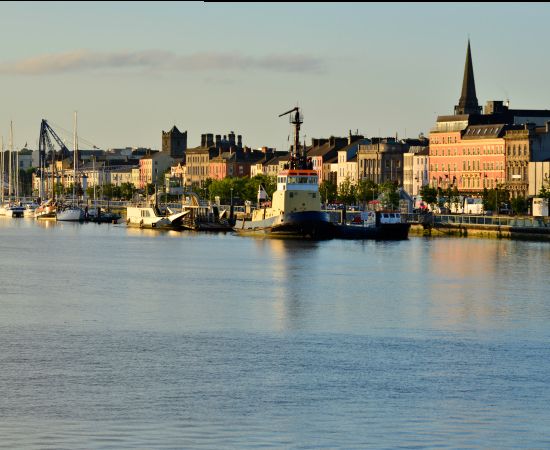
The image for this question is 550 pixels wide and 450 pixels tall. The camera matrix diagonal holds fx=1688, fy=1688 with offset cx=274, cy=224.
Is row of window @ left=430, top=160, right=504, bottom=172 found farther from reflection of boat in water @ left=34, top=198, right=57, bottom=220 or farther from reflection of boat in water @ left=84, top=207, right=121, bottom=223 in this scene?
reflection of boat in water @ left=34, top=198, right=57, bottom=220

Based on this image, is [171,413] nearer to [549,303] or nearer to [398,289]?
[549,303]

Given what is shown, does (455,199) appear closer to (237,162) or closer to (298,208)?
(298,208)

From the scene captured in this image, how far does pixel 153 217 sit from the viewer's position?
119 meters

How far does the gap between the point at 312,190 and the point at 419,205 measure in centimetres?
3963

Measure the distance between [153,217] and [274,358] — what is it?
8518 centimetres

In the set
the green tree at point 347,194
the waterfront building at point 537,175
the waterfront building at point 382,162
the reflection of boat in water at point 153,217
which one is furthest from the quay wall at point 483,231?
the waterfront building at point 382,162

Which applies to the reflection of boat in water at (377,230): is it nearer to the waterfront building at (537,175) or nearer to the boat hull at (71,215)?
the waterfront building at (537,175)

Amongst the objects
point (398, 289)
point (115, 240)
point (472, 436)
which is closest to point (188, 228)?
point (115, 240)

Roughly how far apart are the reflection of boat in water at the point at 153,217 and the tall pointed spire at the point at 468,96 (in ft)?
120

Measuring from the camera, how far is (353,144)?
549 ft

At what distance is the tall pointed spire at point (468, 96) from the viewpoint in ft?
499

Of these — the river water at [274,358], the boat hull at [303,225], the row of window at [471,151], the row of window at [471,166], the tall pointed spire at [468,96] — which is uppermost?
the tall pointed spire at [468,96]

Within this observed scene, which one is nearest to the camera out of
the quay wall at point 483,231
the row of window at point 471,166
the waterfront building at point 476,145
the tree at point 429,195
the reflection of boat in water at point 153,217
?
the quay wall at point 483,231

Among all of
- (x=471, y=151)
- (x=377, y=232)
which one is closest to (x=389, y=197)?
(x=471, y=151)
